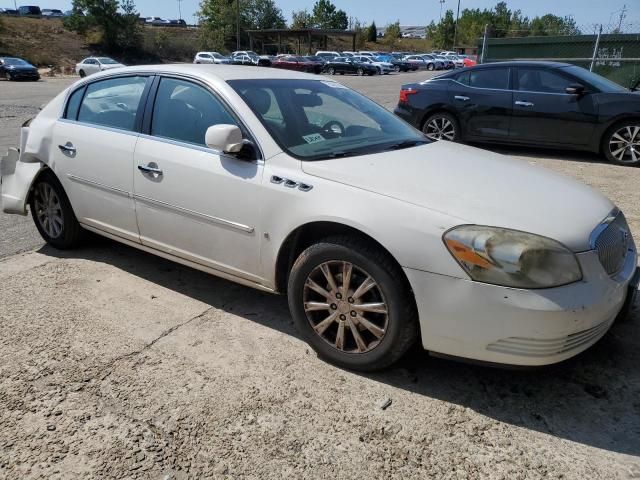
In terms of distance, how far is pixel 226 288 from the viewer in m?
3.91

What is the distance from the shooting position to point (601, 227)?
2637 mm

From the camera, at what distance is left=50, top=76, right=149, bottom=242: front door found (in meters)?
3.72

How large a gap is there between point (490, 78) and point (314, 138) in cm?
649

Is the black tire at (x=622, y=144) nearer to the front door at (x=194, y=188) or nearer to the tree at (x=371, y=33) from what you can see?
the front door at (x=194, y=188)

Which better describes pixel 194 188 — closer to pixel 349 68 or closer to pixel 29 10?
pixel 349 68

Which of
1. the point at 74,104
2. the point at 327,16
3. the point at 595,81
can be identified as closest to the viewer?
the point at 74,104

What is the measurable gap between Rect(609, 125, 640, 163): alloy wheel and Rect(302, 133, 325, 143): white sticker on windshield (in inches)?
246

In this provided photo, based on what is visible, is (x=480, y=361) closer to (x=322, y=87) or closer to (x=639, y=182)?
(x=322, y=87)

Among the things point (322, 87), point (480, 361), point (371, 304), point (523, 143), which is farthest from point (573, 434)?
point (523, 143)

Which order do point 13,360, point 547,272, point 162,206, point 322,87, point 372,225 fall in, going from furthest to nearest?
point 322,87 < point 162,206 < point 13,360 < point 372,225 < point 547,272

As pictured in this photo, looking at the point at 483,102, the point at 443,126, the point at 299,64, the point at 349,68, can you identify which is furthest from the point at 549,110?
the point at 299,64

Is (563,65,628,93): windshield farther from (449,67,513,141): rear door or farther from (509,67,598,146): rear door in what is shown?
(449,67,513,141): rear door

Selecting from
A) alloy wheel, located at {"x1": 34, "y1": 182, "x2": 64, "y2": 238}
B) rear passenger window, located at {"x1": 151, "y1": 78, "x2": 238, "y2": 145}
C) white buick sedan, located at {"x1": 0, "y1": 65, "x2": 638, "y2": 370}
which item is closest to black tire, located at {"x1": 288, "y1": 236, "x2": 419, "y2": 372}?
white buick sedan, located at {"x1": 0, "y1": 65, "x2": 638, "y2": 370}

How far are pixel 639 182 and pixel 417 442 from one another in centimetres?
599
